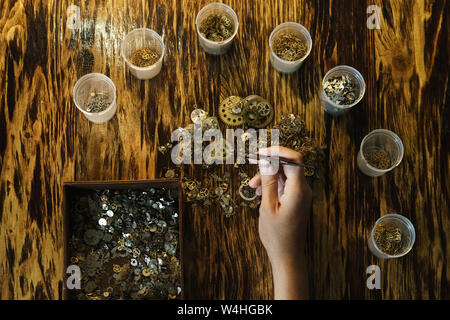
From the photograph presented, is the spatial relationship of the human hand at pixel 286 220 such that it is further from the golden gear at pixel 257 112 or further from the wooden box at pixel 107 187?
the wooden box at pixel 107 187

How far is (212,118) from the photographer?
5.19 feet

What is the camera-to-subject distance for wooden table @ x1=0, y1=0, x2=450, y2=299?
155 cm

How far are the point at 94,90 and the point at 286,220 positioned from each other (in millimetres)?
835

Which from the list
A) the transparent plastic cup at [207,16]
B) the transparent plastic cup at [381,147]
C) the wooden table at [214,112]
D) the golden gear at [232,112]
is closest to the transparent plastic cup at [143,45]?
the wooden table at [214,112]

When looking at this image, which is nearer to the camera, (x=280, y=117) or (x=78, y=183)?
(x=78, y=183)

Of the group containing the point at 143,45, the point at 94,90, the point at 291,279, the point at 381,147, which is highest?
the point at 143,45

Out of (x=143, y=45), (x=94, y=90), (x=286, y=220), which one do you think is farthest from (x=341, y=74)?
(x=94, y=90)

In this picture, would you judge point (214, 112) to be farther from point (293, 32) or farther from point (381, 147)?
point (381, 147)

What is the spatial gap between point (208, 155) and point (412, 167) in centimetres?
75

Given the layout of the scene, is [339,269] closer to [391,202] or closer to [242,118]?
[391,202]

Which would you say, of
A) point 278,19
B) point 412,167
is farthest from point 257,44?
point 412,167

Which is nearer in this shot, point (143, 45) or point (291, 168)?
point (291, 168)

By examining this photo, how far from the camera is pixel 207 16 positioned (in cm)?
160

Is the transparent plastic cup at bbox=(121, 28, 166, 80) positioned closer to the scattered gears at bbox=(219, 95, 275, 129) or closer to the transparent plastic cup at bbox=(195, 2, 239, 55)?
the transparent plastic cup at bbox=(195, 2, 239, 55)
